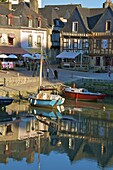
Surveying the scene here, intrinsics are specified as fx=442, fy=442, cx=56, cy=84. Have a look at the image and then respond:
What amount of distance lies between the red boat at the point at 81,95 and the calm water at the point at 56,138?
3.31 meters

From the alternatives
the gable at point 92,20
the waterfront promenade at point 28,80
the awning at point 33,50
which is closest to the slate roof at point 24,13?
the awning at point 33,50

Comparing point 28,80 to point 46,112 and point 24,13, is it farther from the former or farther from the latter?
point 24,13

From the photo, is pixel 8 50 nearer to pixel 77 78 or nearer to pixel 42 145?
pixel 77 78

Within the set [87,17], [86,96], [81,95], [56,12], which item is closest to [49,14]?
[56,12]

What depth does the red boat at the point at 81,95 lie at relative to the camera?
1431 inches

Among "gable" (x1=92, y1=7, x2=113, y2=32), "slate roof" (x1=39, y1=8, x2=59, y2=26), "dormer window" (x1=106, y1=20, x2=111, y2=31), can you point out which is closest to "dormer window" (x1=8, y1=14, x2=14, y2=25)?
"slate roof" (x1=39, y1=8, x2=59, y2=26)

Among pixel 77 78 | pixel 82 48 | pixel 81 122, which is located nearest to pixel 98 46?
pixel 82 48

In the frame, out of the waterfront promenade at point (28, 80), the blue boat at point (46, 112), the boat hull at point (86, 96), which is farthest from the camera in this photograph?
the boat hull at point (86, 96)

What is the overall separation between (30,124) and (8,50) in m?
24.3

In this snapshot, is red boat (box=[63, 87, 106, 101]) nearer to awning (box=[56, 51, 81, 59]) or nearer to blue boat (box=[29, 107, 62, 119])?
blue boat (box=[29, 107, 62, 119])

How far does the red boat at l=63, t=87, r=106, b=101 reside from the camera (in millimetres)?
36344

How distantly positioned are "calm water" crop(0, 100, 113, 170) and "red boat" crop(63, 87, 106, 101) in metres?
3.31

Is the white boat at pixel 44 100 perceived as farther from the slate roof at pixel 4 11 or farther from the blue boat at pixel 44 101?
the slate roof at pixel 4 11

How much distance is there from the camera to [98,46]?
52188 mm
